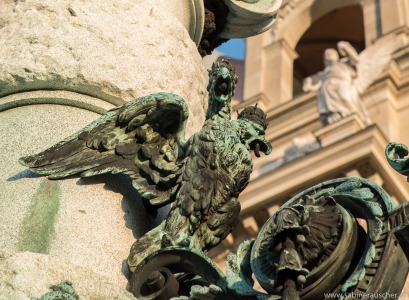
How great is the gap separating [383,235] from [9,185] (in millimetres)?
1144

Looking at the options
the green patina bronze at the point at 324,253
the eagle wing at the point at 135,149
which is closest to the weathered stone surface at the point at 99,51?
the eagle wing at the point at 135,149

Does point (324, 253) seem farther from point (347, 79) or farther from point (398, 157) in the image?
point (347, 79)

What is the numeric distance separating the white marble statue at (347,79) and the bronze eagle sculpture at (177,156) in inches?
914

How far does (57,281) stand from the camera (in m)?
3.79

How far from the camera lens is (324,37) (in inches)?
1439

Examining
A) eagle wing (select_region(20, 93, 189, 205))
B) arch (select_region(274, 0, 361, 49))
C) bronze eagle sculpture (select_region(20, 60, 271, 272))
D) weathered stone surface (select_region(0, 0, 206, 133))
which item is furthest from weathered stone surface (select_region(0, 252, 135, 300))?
arch (select_region(274, 0, 361, 49))

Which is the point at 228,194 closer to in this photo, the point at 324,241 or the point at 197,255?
the point at 197,255

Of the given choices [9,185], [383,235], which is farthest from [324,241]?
[9,185]

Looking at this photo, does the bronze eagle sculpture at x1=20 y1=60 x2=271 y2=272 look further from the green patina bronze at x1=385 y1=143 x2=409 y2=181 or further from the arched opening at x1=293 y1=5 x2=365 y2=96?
the arched opening at x1=293 y1=5 x2=365 y2=96

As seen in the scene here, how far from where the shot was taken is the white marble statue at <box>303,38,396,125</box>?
27.9m

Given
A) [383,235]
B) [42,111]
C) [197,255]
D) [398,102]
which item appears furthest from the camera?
[398,102]

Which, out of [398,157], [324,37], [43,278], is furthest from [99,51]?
[324,37]

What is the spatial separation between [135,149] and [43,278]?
2.28ft

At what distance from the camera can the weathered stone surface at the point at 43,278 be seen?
3.76 metres
